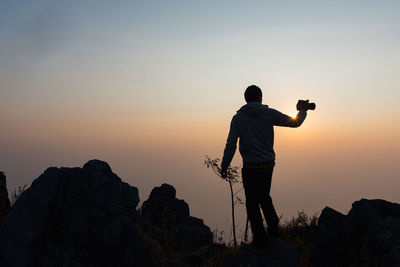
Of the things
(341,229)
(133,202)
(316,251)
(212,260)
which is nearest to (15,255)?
(133,202)

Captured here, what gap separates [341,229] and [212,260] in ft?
12.5

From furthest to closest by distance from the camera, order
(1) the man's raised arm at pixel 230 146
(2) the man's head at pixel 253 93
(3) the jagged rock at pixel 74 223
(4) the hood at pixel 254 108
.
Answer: (3) the jagged rock at pixel 74 223 → (2) the man's head at pixel 253 93 → (4) the hood at pixel 254 108 → (1) the man's raised arm at pixel 230 146

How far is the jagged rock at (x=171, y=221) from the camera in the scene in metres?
15.0

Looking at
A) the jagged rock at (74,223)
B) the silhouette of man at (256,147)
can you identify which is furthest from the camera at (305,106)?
the jagged rock at (74,223)

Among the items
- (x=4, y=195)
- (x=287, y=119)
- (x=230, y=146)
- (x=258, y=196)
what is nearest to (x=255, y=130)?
(x=230, y=146)

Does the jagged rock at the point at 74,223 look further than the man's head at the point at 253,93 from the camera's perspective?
Yes

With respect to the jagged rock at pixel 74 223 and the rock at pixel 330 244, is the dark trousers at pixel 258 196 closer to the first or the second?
the rock at pixel 330 244

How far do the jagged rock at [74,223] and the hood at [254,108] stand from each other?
458 cm

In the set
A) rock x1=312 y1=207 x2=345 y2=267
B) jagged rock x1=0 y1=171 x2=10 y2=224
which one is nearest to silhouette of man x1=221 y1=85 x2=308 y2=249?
rock x1=312 y1=207 x2=345 y2=267

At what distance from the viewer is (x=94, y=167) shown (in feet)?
36.2

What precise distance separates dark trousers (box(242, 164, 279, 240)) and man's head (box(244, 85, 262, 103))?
146 centimetres

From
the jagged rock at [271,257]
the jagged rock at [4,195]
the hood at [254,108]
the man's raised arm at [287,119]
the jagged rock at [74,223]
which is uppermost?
the hood at [254,108]

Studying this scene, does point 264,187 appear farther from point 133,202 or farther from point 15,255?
point 15,255

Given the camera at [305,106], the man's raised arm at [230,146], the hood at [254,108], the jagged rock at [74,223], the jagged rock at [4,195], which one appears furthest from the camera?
the jagged rock at [4,195]
